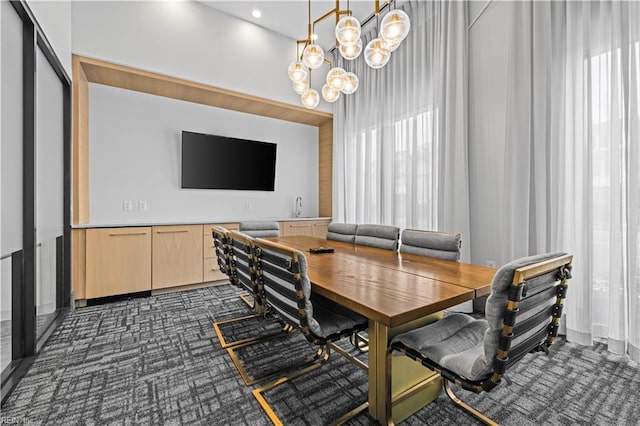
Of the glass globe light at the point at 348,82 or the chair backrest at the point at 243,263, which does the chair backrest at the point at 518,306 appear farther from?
the glass globe light at the point at 348,82

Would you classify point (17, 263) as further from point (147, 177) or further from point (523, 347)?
point (523, 347)

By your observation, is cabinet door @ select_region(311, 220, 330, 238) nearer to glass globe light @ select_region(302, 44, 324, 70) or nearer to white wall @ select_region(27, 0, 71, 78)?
glass globe light @ select_region(302, 44, 324, 70)

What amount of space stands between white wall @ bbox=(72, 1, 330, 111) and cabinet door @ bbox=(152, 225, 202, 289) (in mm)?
1975

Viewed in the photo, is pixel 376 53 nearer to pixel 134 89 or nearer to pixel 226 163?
pixel 226 163

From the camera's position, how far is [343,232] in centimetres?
316

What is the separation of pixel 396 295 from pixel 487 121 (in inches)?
100

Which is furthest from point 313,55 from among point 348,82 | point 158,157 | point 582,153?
point 158,157

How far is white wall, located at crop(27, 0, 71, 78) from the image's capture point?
87.3 inches

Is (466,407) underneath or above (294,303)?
underneath

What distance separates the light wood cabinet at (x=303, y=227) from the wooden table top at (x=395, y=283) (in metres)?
2.39

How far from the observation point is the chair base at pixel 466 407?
1.50 m

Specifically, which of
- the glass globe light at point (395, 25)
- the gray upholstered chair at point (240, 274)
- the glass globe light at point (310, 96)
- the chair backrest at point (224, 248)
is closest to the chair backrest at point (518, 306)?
the gray upholstered chair at point (240, 274)

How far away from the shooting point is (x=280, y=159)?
5.21 metres

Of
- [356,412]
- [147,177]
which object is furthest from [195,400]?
[147,177]
